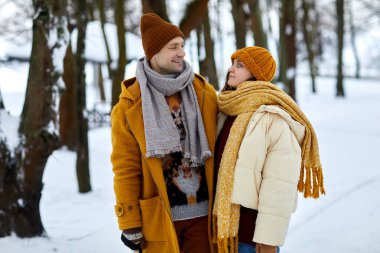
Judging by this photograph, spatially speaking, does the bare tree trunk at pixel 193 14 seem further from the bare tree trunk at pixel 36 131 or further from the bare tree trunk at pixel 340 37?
the bare tree trunk at pixel 340 37

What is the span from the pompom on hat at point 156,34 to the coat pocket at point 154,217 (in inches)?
33.7

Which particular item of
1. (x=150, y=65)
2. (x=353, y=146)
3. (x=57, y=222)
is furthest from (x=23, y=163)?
(x=353, y=146)

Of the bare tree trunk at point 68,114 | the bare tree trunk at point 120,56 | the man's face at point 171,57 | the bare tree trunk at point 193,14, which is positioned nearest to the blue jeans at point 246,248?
the man's face at point 171,57

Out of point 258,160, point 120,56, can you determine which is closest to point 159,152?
point 258,160

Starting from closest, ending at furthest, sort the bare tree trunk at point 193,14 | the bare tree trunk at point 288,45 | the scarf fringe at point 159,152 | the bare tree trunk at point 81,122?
1. the scarf fringe at point 159,152
2. the bare tree trunk at point 193,14
3. the bare tree trunk at point 81,122
4. the bare tree trunk at point 288,45

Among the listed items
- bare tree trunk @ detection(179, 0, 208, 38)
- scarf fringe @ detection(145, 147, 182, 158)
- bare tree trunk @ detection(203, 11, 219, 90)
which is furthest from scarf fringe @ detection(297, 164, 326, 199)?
bare tree trunk @ detection(203, 11, 219, 90)

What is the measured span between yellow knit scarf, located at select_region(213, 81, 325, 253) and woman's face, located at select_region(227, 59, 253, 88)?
0.08 meters

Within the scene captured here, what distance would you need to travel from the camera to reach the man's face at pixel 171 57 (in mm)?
2854

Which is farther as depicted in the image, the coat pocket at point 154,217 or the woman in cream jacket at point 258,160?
the coat pocket at point 154,217

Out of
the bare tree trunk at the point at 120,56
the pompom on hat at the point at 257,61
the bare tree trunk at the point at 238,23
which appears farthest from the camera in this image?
the bare tree trunk at the point at 238,23

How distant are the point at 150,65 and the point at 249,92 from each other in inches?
24.8

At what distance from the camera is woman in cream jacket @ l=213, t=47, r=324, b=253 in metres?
2.58

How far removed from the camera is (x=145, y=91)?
9.12 ft

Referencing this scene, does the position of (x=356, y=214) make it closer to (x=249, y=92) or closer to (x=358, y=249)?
(x=358, y=249)
